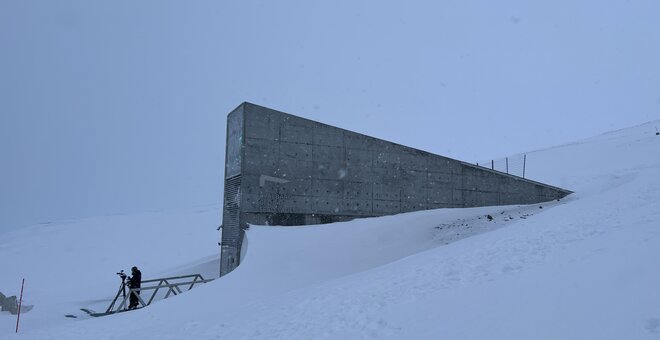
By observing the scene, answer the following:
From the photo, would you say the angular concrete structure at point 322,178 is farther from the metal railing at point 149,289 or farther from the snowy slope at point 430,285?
the metal railing at point 149,289

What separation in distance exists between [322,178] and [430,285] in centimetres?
981

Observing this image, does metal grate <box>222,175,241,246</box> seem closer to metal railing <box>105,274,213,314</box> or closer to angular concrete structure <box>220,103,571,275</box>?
angular concrete structure <box>220,103,571,275</box>

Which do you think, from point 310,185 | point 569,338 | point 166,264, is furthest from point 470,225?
point 166,264

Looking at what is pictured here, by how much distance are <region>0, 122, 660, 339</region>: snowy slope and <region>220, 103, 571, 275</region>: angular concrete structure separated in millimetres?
865

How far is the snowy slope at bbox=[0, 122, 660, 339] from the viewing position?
5.11 metres

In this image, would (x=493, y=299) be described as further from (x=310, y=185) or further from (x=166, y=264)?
(x=166, y=264)

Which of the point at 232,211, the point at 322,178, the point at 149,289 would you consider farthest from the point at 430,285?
the point at 149,289

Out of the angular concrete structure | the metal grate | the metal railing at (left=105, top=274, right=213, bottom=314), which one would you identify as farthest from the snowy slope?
the metal railing at (left=105, top=274, right=213, bottom=314)

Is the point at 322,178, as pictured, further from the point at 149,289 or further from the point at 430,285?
the point at 430,285

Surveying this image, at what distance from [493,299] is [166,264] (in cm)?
3524

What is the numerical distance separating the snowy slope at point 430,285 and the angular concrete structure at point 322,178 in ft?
2.84

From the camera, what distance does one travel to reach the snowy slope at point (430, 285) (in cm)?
511

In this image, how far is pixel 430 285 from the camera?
7.44m

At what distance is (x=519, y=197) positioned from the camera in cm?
1947
